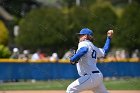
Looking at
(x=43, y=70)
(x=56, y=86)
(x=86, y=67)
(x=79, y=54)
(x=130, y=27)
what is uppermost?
(x=130, y=27)

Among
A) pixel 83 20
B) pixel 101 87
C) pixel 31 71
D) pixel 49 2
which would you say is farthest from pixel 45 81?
pixel 49 2

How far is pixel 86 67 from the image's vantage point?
432 inches

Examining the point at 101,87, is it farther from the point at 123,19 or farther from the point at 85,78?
the point at 123,19

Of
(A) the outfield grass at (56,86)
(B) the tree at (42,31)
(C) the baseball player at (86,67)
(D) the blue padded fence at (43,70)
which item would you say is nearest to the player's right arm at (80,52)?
(C) the baseball player at (86,67)

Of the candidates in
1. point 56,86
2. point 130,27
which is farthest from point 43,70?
point 130,27

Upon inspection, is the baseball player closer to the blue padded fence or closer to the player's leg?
the player's leg

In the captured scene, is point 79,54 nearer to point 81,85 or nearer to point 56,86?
point 81,85

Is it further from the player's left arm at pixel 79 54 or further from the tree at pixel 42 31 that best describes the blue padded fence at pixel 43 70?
the tree at pixel 42 31

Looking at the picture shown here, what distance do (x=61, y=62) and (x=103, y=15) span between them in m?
19.8

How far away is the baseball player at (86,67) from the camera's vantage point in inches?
425

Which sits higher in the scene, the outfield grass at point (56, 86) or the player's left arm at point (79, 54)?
the player's left arm at point (79, 54)

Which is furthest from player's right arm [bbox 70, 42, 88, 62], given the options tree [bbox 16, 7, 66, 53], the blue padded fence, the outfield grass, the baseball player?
tree [bbox 16, 7, 66, 53]

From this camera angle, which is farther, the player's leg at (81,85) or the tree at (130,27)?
the tree at (130,27)

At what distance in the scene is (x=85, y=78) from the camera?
10.9 meters
